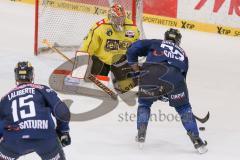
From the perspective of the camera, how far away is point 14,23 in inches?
476

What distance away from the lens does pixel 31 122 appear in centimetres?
477

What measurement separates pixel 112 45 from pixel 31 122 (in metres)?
3.53

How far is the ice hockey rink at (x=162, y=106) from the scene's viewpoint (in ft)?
21.2

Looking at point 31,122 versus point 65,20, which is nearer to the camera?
point 31,122

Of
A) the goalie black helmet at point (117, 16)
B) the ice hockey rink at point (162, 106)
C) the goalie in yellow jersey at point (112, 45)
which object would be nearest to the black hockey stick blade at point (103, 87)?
the goalie in yellow jersey at point (112, 45)

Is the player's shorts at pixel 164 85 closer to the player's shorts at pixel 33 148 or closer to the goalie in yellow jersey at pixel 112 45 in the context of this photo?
the goalie in yellow jersey at pixel 112 45

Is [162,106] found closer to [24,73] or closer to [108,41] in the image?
[108,41]

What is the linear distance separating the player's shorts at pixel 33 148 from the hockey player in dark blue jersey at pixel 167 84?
1712 mm

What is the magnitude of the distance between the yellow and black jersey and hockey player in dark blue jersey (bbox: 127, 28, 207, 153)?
1631mm

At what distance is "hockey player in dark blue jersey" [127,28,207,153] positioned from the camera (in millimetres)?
6398

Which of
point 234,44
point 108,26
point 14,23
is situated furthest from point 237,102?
point 14,23

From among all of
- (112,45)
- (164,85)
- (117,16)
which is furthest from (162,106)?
(164,85)

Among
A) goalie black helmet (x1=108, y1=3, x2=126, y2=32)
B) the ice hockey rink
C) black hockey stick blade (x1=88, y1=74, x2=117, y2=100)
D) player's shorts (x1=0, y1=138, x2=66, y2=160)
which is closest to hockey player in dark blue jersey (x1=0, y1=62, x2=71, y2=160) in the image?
player's shorts (x1=0, y1=138, x2=66, y2=160)

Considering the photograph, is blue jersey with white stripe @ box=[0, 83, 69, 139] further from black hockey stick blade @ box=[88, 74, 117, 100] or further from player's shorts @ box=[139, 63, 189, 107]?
black hockey stick blade @ box=[88, 74, 117, 100]
